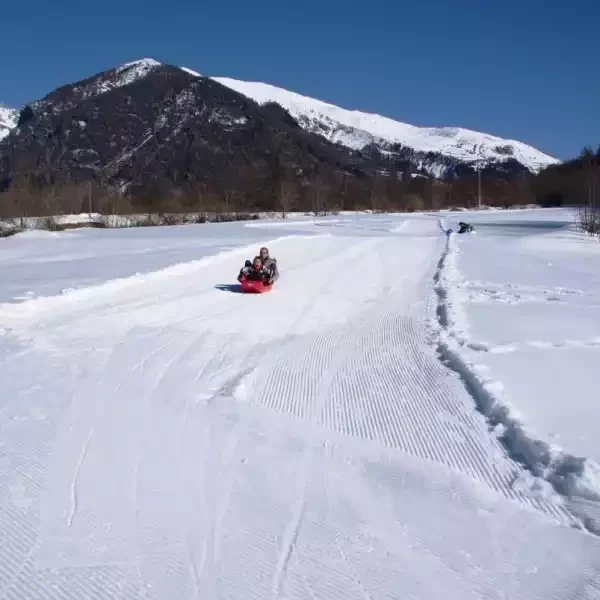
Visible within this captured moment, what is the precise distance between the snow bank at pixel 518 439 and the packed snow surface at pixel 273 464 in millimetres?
43

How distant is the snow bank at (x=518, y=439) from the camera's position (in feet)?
14.3

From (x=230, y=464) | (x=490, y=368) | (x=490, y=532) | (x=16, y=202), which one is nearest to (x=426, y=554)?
(x=490, y=532)

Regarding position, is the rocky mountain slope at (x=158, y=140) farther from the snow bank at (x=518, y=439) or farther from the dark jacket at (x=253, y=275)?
the snow bank at (x=518, y=439)

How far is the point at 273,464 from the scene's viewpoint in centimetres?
477

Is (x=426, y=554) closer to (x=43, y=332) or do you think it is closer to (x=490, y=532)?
(x=490, y=532)

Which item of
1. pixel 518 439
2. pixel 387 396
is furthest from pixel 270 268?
pixel 518 439

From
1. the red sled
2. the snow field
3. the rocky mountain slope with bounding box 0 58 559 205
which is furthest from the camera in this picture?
the rocky mountain slope with bounding box 0 58 559 205

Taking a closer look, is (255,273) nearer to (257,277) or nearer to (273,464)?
(257,277)

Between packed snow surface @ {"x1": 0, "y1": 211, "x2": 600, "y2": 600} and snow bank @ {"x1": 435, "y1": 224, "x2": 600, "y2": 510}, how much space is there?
0.14 ft

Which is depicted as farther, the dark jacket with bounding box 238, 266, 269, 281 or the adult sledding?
the dark jacket with bounding box 238, 266, 269, 281

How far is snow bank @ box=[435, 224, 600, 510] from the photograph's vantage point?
434 cm

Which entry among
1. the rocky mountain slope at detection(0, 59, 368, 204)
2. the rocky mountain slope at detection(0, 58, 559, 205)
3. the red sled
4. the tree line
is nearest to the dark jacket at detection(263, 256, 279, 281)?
the red sled

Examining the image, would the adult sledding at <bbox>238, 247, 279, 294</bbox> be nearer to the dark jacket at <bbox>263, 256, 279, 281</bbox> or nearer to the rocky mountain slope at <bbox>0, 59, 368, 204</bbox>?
the dark jacket at <bbox>263, 256, 279, 281</bbox>

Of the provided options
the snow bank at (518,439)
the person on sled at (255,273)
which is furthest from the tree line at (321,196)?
the snow bank at (518,439)
